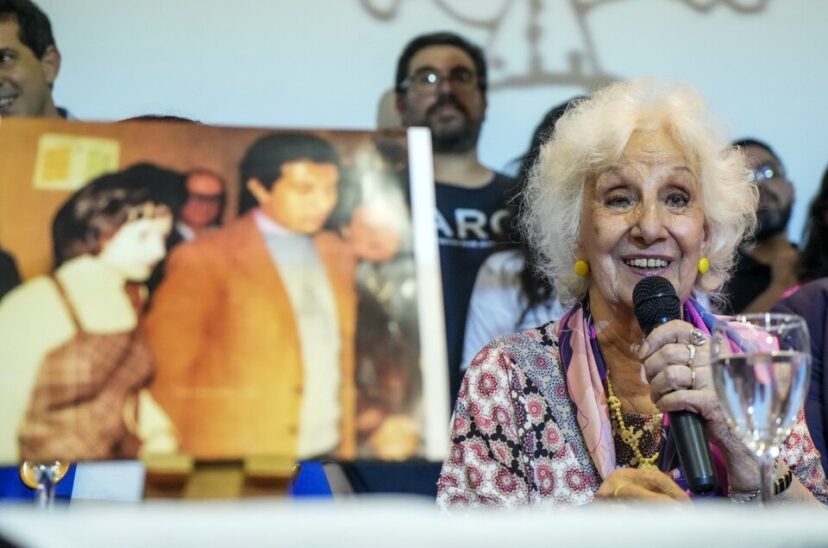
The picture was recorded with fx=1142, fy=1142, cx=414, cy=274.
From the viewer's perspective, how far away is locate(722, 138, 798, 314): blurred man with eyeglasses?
10.8 ft

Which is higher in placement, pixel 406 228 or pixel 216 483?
pixel 406 228

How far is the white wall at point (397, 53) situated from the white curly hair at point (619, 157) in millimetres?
741

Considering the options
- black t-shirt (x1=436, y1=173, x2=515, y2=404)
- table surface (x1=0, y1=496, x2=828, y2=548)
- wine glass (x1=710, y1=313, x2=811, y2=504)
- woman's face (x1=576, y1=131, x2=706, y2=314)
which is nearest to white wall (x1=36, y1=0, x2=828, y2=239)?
black t-shirt (x1=436, y1=173, x2=515, y2=404)

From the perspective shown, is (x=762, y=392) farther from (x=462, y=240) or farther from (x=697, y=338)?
(x=462, y=240)

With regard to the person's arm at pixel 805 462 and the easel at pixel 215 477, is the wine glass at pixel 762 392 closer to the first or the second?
the easel at pixel 215 477

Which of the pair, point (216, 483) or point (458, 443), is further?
point (458, 443)

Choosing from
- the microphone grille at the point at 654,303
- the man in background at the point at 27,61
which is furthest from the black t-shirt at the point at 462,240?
the microphone grille at the point at 654,303

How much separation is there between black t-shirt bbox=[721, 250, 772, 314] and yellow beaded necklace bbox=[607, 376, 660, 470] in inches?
50.5

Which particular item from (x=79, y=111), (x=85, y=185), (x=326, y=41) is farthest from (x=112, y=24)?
(x=85, y=185)

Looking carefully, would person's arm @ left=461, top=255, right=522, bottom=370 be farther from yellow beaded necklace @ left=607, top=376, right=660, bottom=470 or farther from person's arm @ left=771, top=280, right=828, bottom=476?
yellow beaded necklace @ left=607, top=376, right=660, bottom=470

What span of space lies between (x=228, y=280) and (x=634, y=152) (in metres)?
1.24

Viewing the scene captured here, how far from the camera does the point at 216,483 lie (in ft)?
3.51

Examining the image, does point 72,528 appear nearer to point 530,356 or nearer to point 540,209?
point 530,356

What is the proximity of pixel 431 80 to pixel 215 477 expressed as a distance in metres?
2.32
